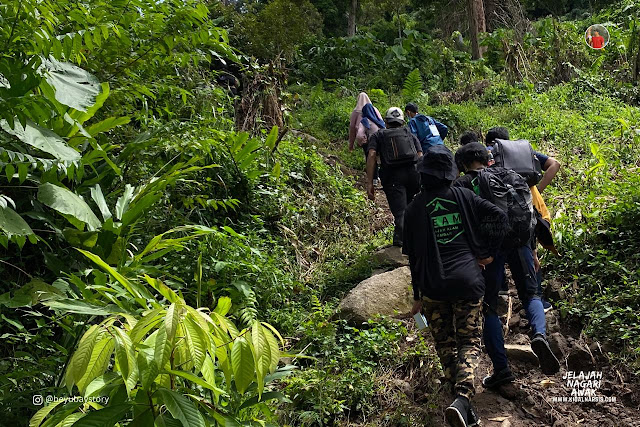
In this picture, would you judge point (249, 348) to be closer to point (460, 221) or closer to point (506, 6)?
point (460, 221)

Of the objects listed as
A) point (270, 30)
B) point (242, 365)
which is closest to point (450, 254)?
point (242, 365)

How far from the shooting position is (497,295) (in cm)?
431

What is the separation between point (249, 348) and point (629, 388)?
11.6 ft

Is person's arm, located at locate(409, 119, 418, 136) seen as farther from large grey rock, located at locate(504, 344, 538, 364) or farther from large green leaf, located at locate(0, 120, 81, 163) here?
large green leaf, located at locate(0, 120, 81, 163)

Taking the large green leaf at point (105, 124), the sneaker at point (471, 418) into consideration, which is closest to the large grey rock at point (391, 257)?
the sneaker at point (471, 418)

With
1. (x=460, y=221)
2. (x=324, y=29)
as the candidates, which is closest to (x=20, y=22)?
(x=460, y=221)

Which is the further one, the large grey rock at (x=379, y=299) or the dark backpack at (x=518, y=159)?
the large grey rock at (x=379, y=299)

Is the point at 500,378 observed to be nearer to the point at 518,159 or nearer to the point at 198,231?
the point at 518,159

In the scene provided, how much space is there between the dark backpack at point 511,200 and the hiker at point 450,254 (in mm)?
281

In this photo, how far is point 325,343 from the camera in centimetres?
484

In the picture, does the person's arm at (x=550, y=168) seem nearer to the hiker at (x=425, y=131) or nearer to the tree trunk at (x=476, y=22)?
the hiker at (x=425, y=131)

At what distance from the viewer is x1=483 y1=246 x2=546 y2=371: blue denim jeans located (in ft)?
13.6

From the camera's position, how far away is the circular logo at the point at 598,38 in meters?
12.3

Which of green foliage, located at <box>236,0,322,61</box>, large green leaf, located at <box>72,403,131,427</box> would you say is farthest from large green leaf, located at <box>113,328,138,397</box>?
green foliage, located at <box>236,0,322,61</box>
